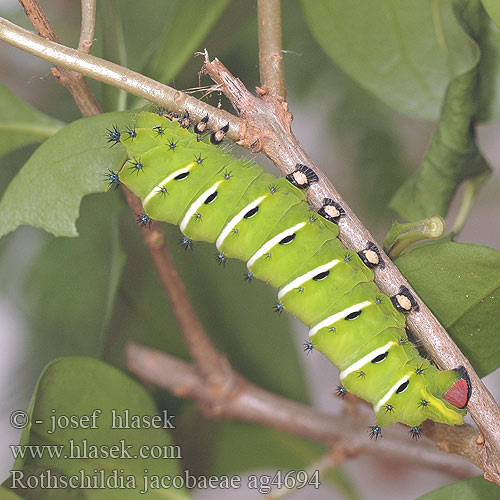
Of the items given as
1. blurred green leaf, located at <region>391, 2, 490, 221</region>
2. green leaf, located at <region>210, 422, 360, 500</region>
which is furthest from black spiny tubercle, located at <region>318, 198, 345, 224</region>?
green leaf, located at <region>210, 422, 360, 500</region>

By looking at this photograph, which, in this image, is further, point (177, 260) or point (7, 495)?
point (177, 260)

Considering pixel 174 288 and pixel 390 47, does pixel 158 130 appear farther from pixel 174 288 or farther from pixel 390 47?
pixel 390 47

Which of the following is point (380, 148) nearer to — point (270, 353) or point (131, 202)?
point (270, 353)

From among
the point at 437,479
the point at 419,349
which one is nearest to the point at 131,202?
the point at 419,349

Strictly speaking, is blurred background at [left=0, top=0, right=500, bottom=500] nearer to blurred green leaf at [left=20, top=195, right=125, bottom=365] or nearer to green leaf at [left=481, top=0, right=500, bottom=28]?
blurred green leaf at [left=20, top=195, right=125, bottom=365]

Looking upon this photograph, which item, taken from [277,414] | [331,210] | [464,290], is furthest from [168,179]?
[277,414]

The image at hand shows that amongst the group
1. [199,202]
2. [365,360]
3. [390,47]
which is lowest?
[365,360]

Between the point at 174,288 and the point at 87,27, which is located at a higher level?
the point at 87,27

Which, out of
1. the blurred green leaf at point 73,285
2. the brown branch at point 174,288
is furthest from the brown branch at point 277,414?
the blurred green leaf at point 73,285
